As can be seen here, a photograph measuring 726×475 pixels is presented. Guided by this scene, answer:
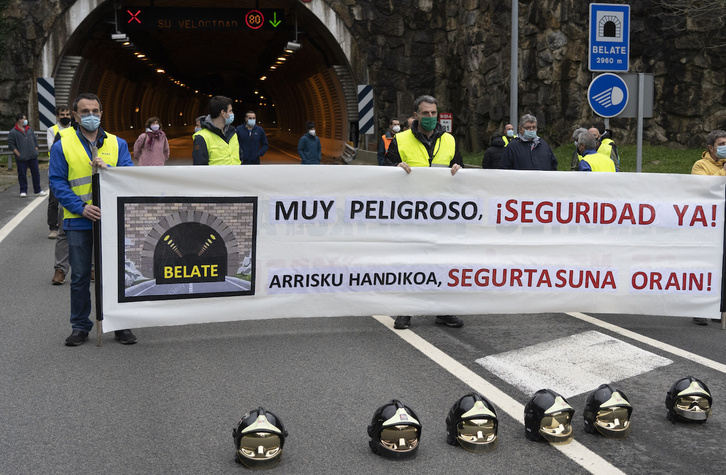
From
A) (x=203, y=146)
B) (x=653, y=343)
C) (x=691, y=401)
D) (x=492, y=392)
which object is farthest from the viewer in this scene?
(x=203, y=146)

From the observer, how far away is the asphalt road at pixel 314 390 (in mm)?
4895

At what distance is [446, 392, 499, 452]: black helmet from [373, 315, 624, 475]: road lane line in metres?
0.41

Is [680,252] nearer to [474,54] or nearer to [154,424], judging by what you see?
[154,424]

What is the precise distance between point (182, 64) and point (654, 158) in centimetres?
3814

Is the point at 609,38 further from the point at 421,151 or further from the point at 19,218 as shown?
the point at 19,218

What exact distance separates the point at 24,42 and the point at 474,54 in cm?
1597

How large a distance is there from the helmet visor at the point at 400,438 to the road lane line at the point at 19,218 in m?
10.9

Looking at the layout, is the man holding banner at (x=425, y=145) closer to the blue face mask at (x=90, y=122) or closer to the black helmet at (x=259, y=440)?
the blue face mask at (x=90, y=122)

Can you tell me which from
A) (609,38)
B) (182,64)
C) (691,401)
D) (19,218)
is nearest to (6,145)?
(19,218)

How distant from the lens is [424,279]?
26.6ft

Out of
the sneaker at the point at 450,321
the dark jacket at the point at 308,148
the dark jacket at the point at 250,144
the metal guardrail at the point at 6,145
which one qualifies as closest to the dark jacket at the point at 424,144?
the sneaker at the point at 450,321

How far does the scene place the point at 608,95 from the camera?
12305 mm

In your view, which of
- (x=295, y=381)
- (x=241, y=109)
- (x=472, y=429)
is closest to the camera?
(x=472, y=429)

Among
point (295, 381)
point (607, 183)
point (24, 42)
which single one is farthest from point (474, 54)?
point (295, 381)
